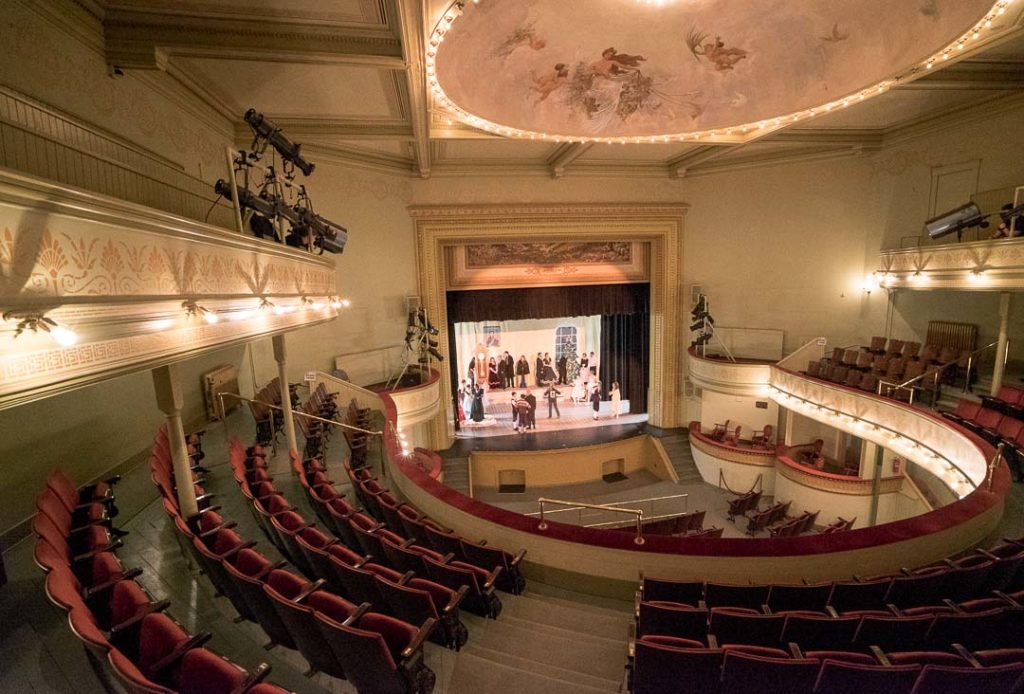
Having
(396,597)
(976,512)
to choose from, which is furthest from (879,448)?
(396,597)

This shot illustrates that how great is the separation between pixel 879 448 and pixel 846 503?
5.46ft

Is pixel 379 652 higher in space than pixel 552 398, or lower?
higher

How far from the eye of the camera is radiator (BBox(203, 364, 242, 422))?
25.0 feet

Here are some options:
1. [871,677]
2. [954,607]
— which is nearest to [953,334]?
[954,607]

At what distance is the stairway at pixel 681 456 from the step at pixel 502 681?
1055cm

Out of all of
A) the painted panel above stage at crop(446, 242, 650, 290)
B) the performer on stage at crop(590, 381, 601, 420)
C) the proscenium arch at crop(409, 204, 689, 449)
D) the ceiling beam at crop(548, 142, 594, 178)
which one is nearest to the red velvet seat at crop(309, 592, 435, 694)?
the ceiling beam at crop(548, 142, 594, 178)

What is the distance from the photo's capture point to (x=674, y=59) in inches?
305

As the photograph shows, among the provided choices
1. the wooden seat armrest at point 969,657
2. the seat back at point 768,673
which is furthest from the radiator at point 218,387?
the wooden seat armrest at point 969,657

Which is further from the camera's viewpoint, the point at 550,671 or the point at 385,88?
the point at 385,88

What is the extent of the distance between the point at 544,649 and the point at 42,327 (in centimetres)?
373

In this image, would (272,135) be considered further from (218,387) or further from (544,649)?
(544,649)

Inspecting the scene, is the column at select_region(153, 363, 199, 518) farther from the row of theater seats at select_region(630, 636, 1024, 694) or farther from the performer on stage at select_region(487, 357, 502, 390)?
the performer on stage at select_region(487, 357, 502, 390)

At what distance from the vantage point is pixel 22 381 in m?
1.99

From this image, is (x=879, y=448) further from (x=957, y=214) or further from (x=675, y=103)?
(x=675, y=103)
